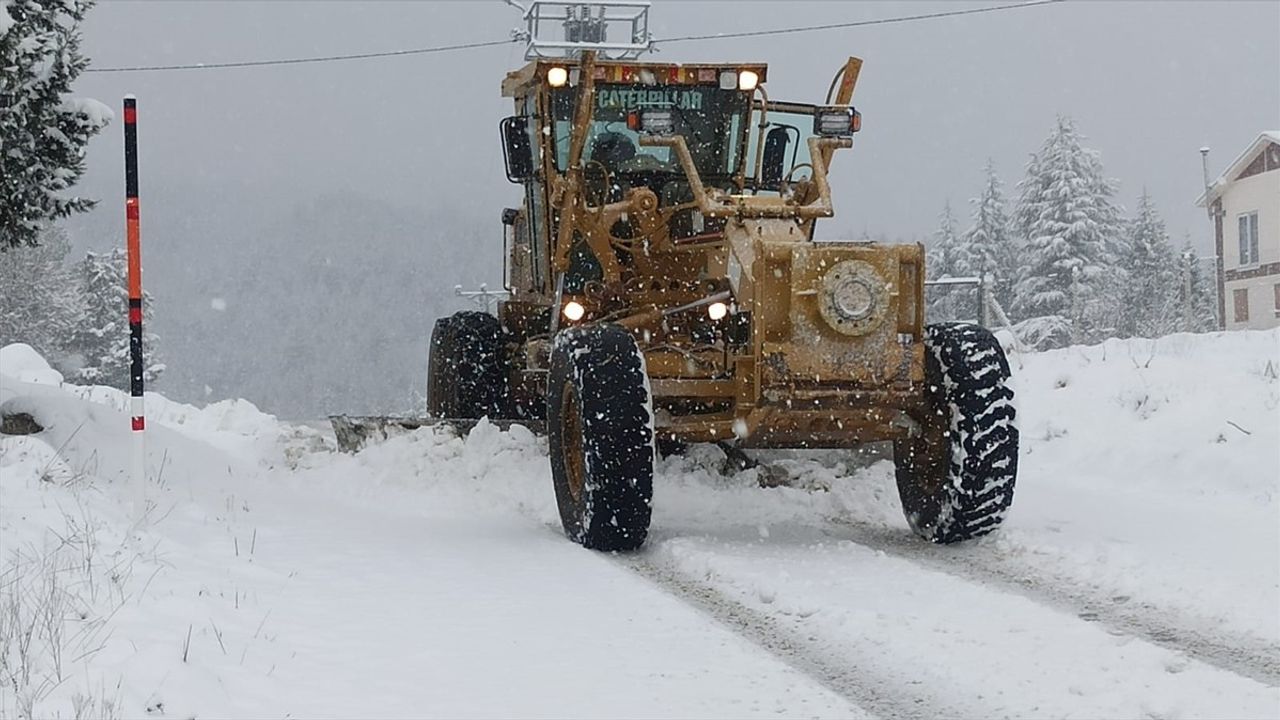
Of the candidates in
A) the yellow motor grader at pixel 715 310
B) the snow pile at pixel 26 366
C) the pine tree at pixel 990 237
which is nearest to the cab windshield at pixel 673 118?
the yellow motor grader at pixel 715 310

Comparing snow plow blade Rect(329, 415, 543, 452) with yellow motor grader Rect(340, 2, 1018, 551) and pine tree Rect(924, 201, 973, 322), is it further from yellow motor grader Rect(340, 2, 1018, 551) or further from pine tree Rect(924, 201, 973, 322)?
pine tree Rect(924, 201, 973, 322)

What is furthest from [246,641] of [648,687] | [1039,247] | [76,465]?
[1039,247]

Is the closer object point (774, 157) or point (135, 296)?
point (135, 296)

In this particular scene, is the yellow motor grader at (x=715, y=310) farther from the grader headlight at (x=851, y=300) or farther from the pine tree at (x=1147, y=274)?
the pine tree at (x=1147, y=274)

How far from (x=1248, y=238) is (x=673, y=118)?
114ft

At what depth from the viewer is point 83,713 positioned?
157 inches

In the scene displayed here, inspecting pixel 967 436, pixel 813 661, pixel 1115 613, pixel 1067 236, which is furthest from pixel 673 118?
pixel 1067 236

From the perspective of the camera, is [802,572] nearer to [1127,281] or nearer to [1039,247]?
[1039,247]

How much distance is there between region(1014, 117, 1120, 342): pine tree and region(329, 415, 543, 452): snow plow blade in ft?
125

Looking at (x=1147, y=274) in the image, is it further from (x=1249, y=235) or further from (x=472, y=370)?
(x=472, y=370)

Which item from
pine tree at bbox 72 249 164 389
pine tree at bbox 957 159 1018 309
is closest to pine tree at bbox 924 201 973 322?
pine tree at bbox 957 159 1018 309

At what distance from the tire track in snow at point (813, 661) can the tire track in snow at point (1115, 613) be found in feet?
3.60

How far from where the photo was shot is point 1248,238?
40.3 metres

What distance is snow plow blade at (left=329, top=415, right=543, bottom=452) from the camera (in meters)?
10.4
